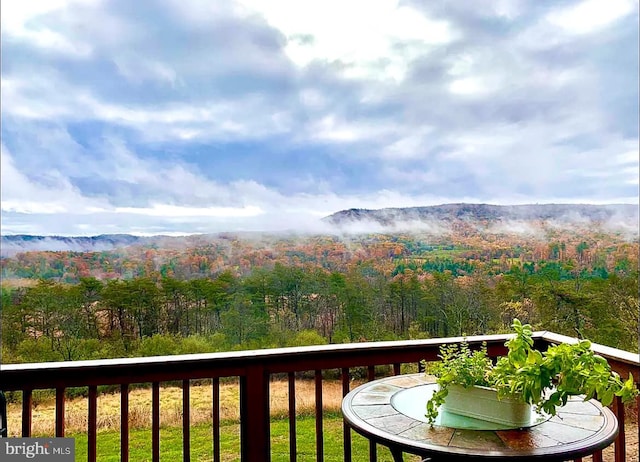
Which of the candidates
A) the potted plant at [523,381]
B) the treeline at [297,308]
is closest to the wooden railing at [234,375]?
the potted plant at [523,381]

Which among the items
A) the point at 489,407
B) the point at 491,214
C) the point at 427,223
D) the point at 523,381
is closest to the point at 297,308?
the point at 427,223

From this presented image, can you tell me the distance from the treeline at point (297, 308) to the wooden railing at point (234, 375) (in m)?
2.20

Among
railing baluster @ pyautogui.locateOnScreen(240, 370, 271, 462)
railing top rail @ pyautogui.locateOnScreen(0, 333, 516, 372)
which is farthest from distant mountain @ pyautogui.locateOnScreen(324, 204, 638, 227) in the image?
railing baluster @ pyautogui.locateOnScreen(240, 370, 271, 462)

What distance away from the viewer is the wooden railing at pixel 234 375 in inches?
81.1

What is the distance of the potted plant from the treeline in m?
3.13

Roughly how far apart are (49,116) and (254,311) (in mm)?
2514

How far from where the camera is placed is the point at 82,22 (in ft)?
13.3

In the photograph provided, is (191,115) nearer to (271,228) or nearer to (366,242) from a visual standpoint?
(271,228)

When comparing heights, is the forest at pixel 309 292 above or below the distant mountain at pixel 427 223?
below

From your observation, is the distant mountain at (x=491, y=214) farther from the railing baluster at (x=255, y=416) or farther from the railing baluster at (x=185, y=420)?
the railing baluster at (x=185, y=420)

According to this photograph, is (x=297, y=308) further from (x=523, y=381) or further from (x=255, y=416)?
(x=523, y=381)

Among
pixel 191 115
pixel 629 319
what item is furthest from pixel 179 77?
pixel 629 319

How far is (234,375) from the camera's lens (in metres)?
2.20

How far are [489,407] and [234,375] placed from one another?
1.11m
